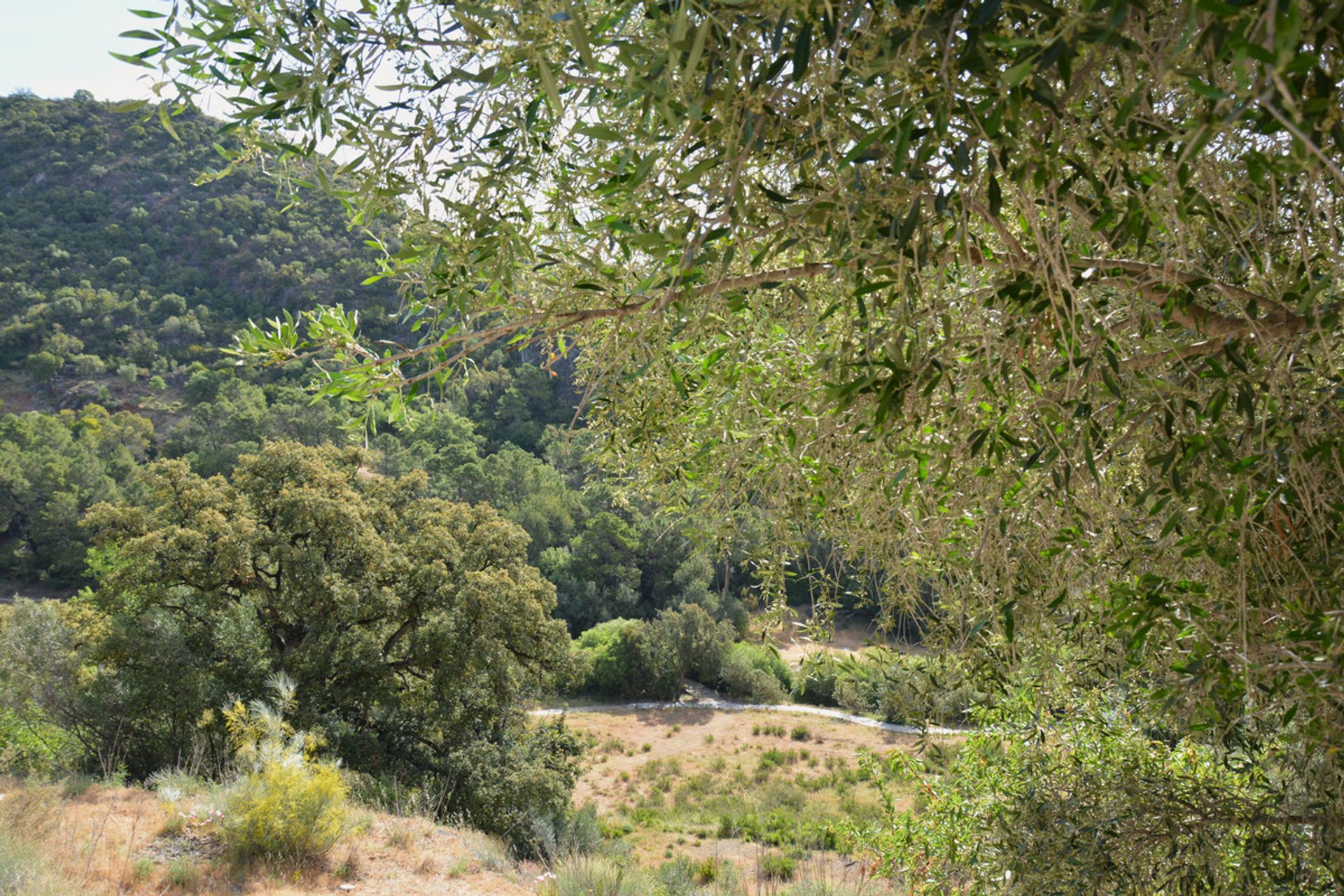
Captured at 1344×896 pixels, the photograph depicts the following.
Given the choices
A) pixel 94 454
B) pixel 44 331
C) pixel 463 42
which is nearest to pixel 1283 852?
pixel 463 42

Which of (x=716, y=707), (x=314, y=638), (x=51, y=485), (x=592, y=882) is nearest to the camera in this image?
(x=592, y=882)

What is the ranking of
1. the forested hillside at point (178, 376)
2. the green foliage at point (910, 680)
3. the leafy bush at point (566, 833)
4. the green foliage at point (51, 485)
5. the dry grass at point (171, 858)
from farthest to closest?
1. the forested hillside at point (178, 376)
2. the green foliage at point (51, 485)
3. the leafy bush at point (566, 833)
4. the dry grass at point (171, 858)
5. the green foliage at point (910, 680)

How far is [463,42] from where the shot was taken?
1.26m

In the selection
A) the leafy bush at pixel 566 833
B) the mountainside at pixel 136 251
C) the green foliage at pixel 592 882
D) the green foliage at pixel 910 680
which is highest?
the mountainside at pixel 136 251

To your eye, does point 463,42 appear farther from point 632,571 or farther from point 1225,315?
point 632,571

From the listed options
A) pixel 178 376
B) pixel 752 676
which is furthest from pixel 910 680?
pixel 178 376

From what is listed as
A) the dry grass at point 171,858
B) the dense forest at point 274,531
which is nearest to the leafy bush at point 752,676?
the dense forest at point 274,531

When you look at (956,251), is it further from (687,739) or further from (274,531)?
(687,739)

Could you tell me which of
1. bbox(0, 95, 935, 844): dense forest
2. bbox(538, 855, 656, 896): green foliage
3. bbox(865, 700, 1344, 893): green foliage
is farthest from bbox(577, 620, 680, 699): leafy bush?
bbox(865, 700, 1344, 893): green foliage

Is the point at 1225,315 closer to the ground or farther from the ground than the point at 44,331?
closer to the ground

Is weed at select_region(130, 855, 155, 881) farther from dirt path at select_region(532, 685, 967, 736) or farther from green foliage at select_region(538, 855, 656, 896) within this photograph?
dirt path at select_region(532, 685, 967, 736)

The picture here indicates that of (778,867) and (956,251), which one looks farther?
(778,867)

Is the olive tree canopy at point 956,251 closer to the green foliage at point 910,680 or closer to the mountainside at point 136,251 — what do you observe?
the green foliage at point 910,680

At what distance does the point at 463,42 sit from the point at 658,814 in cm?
1759
